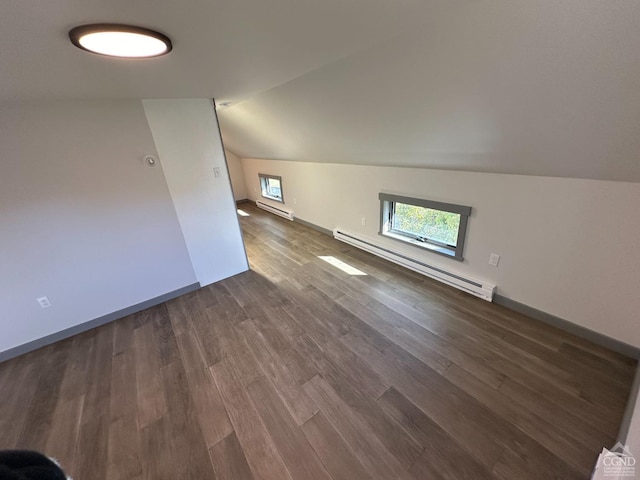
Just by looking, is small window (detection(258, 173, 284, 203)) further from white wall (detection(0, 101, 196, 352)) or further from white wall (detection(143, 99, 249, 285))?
white wall (detection(0, 101, 196, 352))

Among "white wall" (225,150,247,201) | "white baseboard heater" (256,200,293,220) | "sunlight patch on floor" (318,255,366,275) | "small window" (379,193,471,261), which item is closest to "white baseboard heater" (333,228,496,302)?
"small window" (379,193,471,261)

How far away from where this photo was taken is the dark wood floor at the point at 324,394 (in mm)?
1358

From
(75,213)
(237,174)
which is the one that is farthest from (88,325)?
(237,174)

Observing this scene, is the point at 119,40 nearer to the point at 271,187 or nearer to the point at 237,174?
the point at 271,187

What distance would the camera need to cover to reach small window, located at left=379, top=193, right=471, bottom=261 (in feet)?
8.44

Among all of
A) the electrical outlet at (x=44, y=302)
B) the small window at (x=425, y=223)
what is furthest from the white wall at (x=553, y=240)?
the electrical outlet at (x=44, y=302)

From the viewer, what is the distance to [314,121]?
2619mm

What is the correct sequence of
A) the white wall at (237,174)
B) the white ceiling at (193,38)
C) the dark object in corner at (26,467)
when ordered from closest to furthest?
the dark object in corner at (26,467) → the white ceiling at (193,38) → the white wall at (237,174)

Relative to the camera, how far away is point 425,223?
2.96m

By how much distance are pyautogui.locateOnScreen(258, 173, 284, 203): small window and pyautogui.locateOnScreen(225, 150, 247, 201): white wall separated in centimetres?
96

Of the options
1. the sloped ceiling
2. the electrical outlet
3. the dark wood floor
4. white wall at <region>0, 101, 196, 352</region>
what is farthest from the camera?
the electrical outlet

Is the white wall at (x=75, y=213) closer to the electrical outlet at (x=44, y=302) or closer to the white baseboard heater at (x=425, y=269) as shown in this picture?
the electrical outlet at (x=44, y=302)

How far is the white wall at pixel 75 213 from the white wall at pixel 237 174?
4035mm

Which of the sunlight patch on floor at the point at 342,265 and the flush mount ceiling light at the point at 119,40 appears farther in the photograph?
the sunlight patch on floor at the point at 342,265
